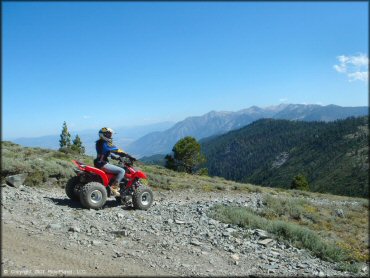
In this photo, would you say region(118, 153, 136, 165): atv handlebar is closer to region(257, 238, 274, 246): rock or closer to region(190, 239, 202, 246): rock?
region(190, 239, 202, 246): rock

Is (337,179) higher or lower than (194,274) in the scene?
lower

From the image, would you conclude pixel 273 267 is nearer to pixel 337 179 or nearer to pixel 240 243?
pixel 240 243

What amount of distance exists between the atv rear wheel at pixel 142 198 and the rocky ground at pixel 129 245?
14.7 inches

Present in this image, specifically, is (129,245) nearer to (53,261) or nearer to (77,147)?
(53,261)

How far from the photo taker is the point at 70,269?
7117 mm

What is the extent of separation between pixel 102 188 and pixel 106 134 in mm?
2024

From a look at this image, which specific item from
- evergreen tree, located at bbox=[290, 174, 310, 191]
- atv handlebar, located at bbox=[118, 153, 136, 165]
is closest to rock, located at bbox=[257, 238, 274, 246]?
atv handlebar, located at bbox=[118, 153, 136, 165]

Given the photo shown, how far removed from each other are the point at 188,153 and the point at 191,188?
34.8 meters

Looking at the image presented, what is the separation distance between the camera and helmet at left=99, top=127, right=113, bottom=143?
500 inches

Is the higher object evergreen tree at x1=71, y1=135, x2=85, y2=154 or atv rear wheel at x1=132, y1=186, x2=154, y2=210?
atv rear wheel at x1=132, y1=186, x2=154, y2=210

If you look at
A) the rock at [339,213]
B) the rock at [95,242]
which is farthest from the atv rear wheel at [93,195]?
the rock at [339,213]

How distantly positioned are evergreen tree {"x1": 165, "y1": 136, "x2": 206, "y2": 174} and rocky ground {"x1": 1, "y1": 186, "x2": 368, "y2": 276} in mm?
45177

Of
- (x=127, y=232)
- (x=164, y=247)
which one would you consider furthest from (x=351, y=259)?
(x=127, y=232)

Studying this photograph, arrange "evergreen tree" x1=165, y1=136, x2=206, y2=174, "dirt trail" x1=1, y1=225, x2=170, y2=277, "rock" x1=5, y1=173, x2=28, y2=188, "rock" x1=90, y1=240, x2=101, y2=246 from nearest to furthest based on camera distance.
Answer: "dirt trail" x1=1, y1=225, x2=170, y2=277
"rock" x1=90, y1=240, x2=101, y2=246
"rock" x1=5, y1=173, x2=28, y2=188
"evergreen tree" x1=165, y1=136, x2=206, y2=174
